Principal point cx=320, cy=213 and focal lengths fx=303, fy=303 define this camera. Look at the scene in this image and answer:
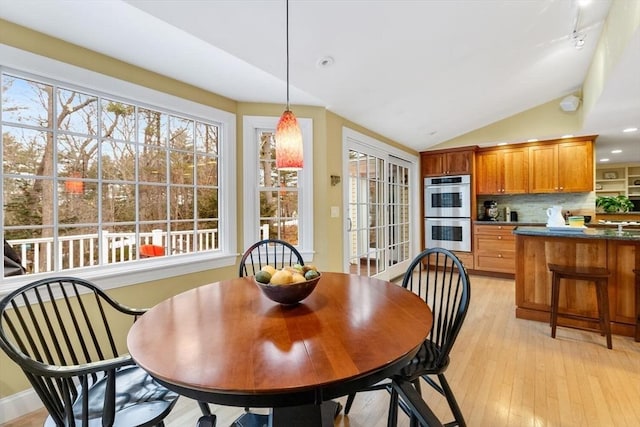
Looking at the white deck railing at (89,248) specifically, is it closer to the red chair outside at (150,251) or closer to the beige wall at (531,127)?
the red chair outside at (150,251)

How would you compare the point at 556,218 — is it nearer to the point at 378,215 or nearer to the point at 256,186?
the point at 378,215

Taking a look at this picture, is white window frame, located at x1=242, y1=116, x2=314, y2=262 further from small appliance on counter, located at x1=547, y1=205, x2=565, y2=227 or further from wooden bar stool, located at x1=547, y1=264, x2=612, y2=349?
small appliance on counter, located at x1=547, y1=205, x2=565, y2=227

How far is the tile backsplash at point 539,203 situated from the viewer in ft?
16.2

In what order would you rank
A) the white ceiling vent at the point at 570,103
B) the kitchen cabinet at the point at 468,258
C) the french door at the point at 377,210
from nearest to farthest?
the french door at the point at 377,210, the white ceiling vent at the point at 570,103, the kitchen cabinet at the point at 468,258

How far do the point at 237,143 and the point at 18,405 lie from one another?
7.99 feet

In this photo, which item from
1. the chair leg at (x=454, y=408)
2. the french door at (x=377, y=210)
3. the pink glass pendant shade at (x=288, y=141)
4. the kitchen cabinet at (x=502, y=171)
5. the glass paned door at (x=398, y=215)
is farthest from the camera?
the kitchen cabinet at (x=502, y=171)

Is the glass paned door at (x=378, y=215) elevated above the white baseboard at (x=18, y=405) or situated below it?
above

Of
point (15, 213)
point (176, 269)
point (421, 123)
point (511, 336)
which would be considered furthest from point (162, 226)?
point (421, 123)

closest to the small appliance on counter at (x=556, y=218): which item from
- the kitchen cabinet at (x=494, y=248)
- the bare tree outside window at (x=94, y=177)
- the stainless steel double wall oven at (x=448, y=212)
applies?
the kitchen cabinet at (x=494, y=248)

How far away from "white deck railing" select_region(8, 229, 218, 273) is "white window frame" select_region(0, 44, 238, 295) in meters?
0.08

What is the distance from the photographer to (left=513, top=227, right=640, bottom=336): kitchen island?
2834 millimetres

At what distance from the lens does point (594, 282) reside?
9.34ft

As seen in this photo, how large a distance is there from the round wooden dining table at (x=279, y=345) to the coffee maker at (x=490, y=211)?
16.1 feet

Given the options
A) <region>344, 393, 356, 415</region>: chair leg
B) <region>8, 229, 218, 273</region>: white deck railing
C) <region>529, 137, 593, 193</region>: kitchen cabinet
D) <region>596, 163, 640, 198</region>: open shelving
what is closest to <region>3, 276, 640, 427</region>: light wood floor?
<region>344, 393, 356, 415</region>: chair leg
